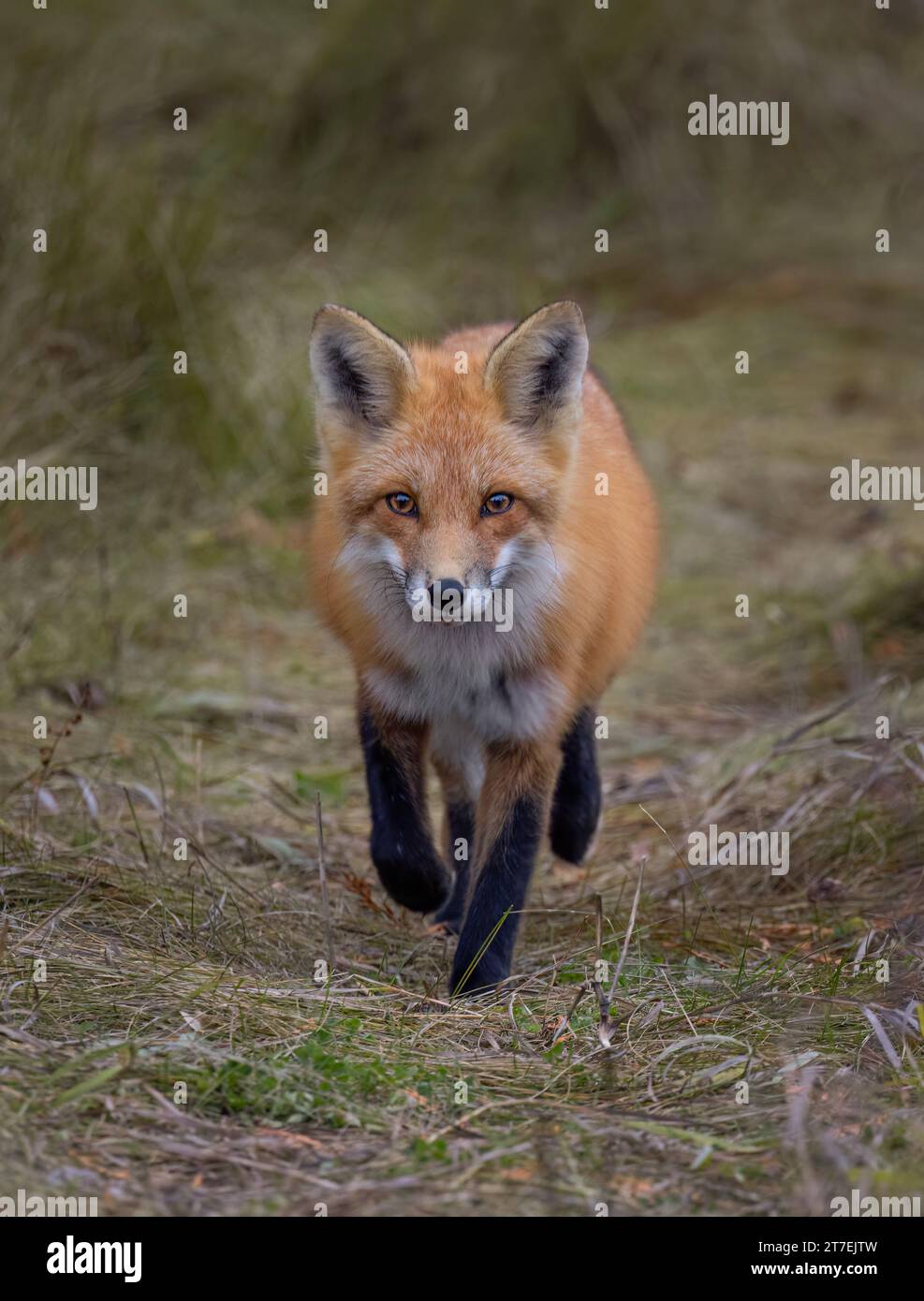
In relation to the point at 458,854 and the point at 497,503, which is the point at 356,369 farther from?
the point at 458,854

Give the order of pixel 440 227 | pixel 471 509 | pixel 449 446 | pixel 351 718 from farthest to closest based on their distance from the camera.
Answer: pixel 440 227 < pixel 351 718 < pixel 449 446 < pixel 471 509

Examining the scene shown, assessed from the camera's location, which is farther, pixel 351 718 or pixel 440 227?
pixel 440 227

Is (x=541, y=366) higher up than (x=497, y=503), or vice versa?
(x=541, y=366)

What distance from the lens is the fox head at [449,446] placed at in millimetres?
3838

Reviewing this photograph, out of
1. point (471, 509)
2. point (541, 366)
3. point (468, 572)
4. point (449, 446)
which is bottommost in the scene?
point (468, 572)

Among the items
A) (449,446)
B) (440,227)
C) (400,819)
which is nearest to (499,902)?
(400,819)

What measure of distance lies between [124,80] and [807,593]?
249 inches

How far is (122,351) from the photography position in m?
7.57

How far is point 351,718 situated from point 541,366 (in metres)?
2.95

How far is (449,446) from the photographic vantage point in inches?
155

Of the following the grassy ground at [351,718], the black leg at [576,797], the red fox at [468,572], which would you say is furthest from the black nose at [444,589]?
the black leg at [576,797]

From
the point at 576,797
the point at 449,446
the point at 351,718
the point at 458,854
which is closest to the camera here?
the point at 449,446

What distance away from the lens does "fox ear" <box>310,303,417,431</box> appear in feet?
13.2

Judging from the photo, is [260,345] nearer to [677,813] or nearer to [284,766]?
[284,766]
